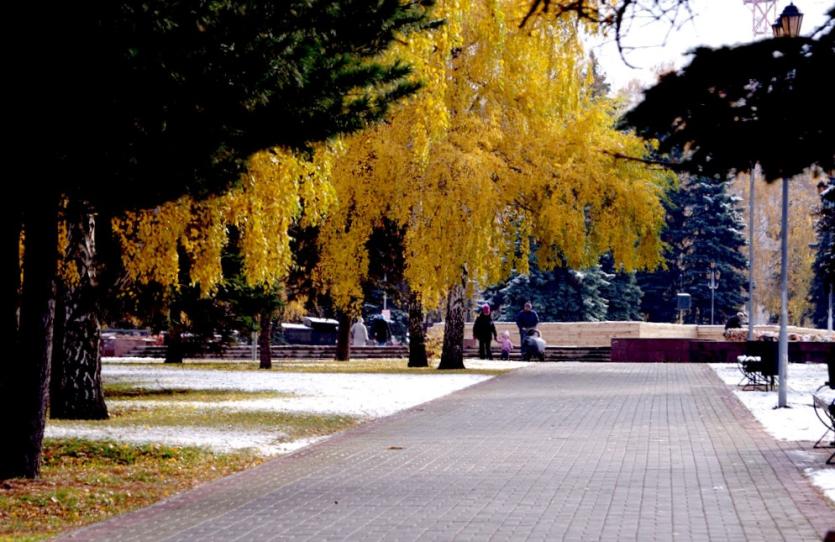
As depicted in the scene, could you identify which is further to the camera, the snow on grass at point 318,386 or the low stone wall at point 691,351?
the low stone wall at point 691,351

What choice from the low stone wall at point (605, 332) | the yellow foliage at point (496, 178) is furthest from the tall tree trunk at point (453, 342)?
the low stone wall at point (605, 332)

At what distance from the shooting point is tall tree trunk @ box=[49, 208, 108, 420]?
730 inches

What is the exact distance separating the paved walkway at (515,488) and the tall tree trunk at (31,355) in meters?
1.68

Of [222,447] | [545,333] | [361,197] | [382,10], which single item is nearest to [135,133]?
[382,10]

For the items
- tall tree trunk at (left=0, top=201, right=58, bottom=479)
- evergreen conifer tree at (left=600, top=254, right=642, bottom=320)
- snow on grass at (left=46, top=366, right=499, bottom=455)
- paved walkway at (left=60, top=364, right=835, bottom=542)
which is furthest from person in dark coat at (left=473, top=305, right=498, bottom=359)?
tall tree trunk at (left=0, top=201, right=58, bottom=479)

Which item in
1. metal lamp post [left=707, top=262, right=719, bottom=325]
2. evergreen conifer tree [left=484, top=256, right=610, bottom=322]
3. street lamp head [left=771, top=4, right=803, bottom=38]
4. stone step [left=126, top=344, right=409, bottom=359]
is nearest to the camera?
street lamp head [left=771, top=4, right=803, bottom=38]

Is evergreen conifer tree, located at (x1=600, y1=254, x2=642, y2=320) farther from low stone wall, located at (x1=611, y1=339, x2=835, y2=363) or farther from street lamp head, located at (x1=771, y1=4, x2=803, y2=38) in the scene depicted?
street lamp head, located at (x1=771, y1=4, x2=803, y2=38)

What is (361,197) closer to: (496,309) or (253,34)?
(253,34)

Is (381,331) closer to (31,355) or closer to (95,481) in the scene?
(95,481)

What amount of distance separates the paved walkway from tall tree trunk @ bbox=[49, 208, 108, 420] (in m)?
3.87

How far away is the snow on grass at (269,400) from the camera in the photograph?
1641 cm

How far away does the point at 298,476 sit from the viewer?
1290 cm

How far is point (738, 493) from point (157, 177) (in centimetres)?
539

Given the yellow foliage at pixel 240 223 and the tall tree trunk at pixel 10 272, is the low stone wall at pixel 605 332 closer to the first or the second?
the yellow foliage at pixel 240 223
